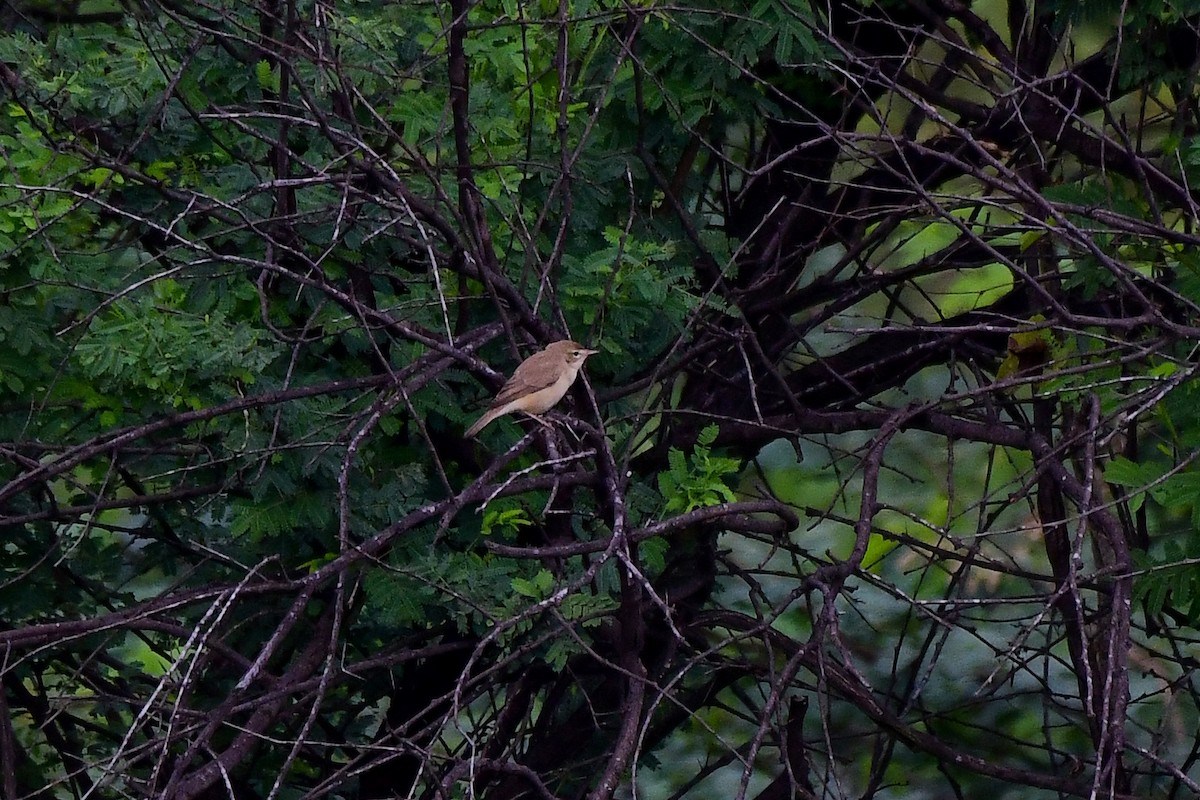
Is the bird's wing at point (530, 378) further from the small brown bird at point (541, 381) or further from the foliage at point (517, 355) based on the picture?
the foliage at point (517, 355)

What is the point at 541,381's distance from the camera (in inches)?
186

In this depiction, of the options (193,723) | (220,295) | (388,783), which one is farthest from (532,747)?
(220,295)

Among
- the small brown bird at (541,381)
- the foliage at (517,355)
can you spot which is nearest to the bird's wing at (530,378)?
the small brown bird at (541,381)

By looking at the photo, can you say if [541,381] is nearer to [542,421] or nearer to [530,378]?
[530,378]

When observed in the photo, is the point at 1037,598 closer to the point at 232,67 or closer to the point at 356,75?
the point at 356,75

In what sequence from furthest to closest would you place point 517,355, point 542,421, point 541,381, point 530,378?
point 541,381
point 530,378
point 542,421
point 517,355

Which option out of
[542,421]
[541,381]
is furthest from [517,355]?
[541,381]

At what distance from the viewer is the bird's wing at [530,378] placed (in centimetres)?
449

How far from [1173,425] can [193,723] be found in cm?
300

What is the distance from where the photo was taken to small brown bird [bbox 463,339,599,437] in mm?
4512

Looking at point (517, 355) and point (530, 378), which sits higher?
point (517, 355)

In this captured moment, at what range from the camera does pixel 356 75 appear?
4902 mm

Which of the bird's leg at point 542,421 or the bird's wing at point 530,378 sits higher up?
the bird's wing at point 530,378

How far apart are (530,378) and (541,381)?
0.12 metres
